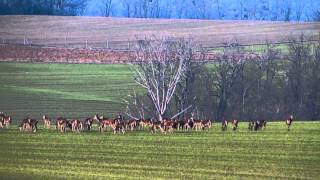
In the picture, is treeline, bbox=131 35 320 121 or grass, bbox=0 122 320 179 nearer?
grass, bbox=0 122 320 179

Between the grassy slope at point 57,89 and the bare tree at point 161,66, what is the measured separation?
0.94 meters

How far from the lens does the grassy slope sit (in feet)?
37.1

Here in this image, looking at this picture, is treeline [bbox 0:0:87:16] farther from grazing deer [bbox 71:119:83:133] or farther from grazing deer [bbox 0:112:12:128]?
grazing deer [bbox 71:119:83:133]

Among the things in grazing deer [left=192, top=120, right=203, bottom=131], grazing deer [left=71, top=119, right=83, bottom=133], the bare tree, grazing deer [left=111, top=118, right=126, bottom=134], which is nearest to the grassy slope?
grazing deer [left=71, top=119, right=83, bottom=133]

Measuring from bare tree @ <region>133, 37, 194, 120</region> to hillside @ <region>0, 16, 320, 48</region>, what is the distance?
0.57m

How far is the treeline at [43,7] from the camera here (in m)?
11.1

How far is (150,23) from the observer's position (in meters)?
11.9

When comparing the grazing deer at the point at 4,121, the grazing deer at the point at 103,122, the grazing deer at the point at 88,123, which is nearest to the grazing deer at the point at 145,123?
the grazing deer at the point at 103,122

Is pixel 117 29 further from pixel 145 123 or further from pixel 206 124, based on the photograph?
pixel 206 124

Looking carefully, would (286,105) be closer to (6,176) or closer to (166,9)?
(166,9)

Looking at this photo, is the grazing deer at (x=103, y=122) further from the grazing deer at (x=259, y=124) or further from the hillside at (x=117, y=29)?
the grazing deer at (x=259, y=124)

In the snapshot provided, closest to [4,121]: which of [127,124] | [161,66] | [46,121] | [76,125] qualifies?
[46,121]

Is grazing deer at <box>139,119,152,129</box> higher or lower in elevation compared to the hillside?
lower

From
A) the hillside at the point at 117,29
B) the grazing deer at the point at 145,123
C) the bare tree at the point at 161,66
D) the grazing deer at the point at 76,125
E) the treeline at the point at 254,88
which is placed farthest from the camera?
the grazing deer at the point at 145,123
